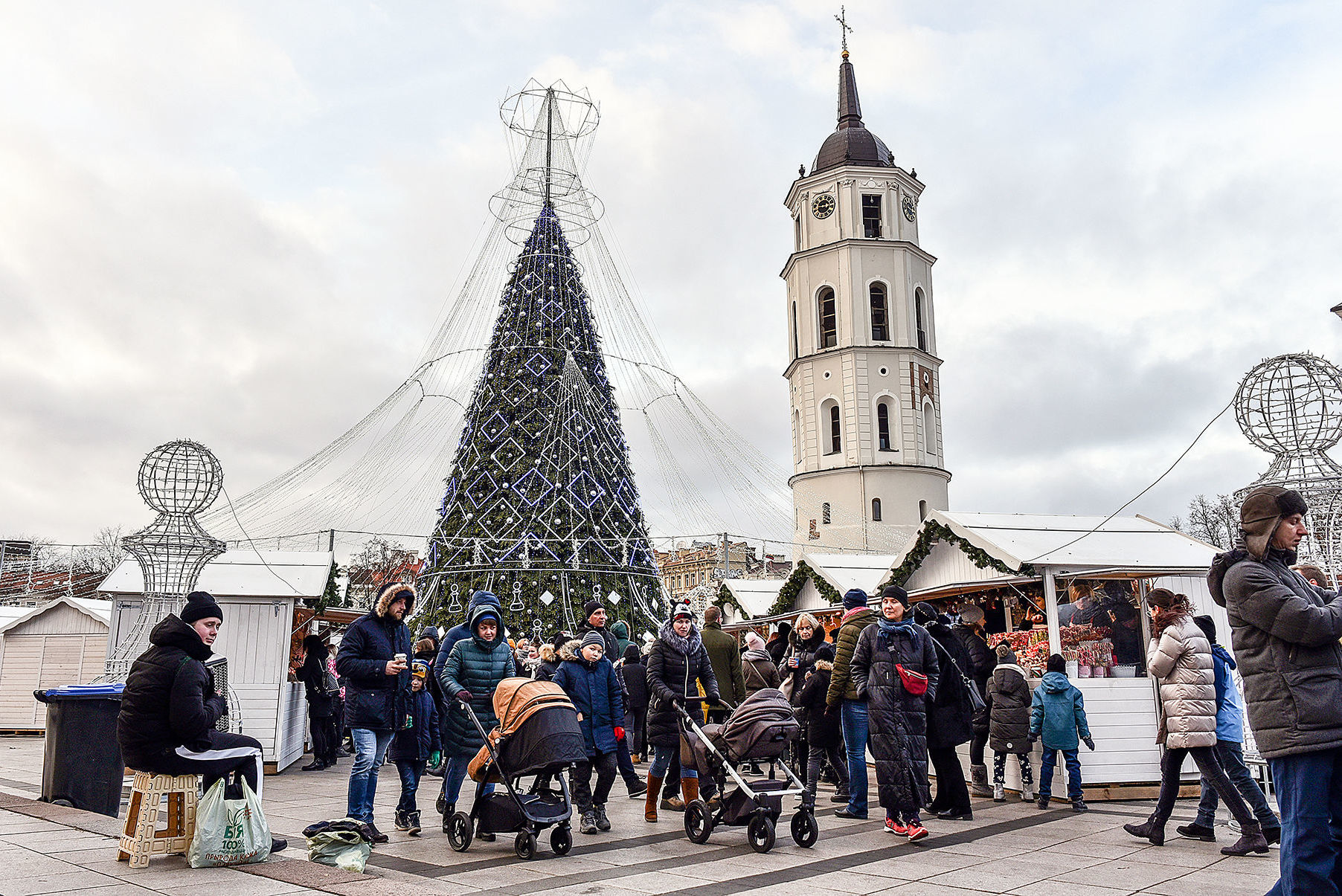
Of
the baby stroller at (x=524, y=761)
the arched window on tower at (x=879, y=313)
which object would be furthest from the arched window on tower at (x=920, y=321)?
the baby stroller at (x=524, y=761)

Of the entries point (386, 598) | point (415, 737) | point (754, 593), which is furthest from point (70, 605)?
point (386, 598)

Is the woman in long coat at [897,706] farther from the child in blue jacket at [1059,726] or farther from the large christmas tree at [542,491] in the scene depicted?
the large christmas tree at [542,491]

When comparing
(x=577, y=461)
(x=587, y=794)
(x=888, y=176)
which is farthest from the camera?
(x=888, y=176)

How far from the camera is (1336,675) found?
3.79m

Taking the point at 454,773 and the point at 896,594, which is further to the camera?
the point at 896,594

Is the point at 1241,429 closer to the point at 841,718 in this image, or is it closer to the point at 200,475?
the point at 841,718

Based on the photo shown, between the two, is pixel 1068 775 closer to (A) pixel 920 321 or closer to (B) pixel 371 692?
(B) pixel 371 692

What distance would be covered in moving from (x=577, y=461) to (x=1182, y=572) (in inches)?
462

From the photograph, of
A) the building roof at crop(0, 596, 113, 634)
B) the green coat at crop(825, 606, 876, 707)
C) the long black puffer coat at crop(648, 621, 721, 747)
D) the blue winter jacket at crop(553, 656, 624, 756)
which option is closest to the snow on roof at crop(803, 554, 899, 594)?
the green coat at crop(825, 606, 876, 707)

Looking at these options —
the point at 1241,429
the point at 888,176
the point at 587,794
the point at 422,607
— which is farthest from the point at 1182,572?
the point at 888,176

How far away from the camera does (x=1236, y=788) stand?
6.81 m

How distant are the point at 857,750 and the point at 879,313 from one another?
35.3m

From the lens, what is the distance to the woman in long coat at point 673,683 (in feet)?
25.4

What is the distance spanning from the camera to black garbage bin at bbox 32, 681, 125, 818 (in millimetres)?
7867
